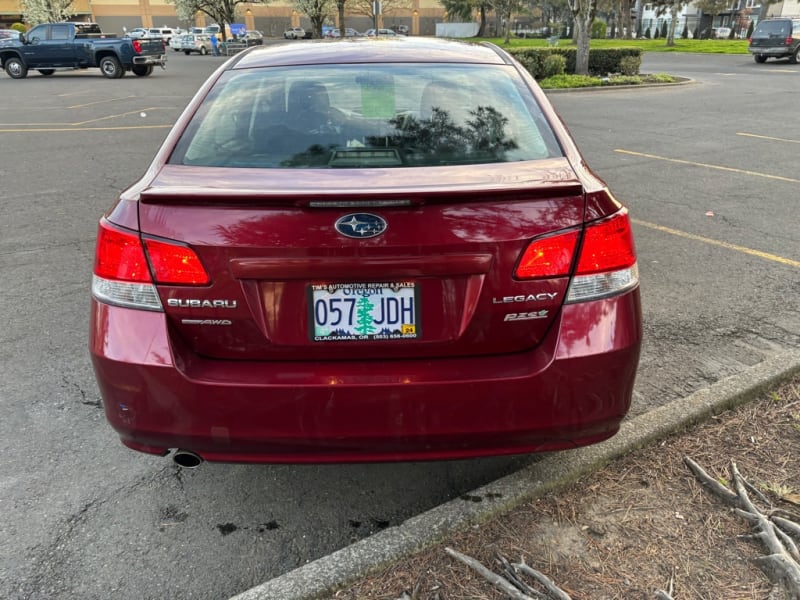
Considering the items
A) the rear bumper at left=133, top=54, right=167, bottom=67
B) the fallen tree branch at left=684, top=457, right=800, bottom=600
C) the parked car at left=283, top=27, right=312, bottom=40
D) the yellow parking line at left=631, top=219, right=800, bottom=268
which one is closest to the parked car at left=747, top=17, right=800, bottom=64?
the rear bumper at left=133, top=54, right=167, bottom=67

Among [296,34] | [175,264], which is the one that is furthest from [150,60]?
[296,34]

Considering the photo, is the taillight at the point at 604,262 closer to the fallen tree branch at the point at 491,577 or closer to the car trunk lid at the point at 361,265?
the car trunk lid at the point at 361,265

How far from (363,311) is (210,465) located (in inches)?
50.3

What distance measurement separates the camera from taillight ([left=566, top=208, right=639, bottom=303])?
2049 mm

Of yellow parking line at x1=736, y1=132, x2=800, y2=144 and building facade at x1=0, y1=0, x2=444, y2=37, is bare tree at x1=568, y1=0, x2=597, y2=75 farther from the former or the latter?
building facade at x1=0, y1=0, x2=444, y2=37

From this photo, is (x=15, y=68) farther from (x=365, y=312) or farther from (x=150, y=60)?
(x=365, y=312)

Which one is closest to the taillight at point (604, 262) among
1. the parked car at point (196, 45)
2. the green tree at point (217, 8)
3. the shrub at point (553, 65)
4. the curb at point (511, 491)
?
the curb at point (511, 491)

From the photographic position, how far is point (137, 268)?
2004 millimetres

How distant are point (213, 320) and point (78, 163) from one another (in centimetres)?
836

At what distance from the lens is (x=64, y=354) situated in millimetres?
3666

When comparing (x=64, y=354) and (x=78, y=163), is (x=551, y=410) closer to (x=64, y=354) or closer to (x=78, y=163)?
(x=64, y=354)

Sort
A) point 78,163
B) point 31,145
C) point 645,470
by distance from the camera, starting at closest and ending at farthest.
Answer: point 645,470 < point 78,163 < point 31,145

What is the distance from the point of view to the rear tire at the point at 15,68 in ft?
83.9

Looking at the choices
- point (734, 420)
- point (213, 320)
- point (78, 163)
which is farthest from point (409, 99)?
point (78, 163)
